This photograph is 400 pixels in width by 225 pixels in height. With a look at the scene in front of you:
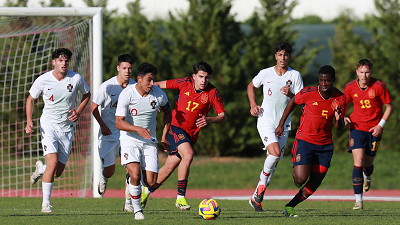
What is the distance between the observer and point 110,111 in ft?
26.7

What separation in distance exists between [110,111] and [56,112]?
882 mm

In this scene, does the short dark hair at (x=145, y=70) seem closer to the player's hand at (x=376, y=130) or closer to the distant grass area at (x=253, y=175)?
the player's hand at (x=376, y=130)

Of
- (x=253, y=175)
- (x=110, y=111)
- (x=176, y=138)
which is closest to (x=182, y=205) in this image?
(x=176, y=138)

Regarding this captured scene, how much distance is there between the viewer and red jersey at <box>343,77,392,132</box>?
877 cm

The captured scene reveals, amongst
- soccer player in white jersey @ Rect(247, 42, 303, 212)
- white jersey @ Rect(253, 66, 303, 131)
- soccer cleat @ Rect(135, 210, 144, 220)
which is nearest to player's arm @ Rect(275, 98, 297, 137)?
soccer player in white jersey @ Rect(247, 42, 303, 212)

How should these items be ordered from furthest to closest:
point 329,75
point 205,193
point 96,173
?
point 205,193
point 96,173
point 329,75

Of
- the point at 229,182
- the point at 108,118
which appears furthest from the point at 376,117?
the point at 229,182

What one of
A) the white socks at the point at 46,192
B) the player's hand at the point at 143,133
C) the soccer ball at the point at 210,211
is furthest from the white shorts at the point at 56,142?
the soccer ball at the point at 210,211

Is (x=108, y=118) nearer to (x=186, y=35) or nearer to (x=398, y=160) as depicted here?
(x=186, y=35)

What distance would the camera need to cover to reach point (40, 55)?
13547 mm

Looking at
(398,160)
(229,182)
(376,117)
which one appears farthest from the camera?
(398,160)

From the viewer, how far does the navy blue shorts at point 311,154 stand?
6914 mm

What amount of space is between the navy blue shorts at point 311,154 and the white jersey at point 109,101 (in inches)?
118

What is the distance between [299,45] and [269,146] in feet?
75.3
